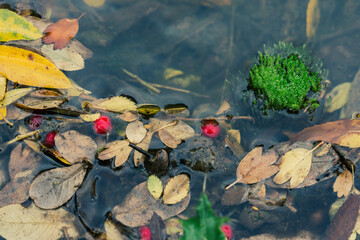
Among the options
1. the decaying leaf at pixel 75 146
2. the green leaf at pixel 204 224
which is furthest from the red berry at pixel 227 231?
the decaying leaf at pixel 75 146

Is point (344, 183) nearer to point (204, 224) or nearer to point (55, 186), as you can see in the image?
point (204, 224)

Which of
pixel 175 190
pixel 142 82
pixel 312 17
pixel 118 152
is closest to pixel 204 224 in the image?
pixel 175 190

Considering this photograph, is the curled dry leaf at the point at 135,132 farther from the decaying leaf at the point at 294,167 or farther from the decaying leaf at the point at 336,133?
the decaying leaf at the point at 336,133

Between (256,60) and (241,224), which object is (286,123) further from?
(241,224)

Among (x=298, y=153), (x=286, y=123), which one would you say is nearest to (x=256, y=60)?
(x=286, y=123)

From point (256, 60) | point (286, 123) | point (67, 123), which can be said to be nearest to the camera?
point (67, 123)

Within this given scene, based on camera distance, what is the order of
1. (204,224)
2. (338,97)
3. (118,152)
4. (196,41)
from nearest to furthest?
1. (204,224)
2. (118,152)
3. (338,97)
4. (196,41)
